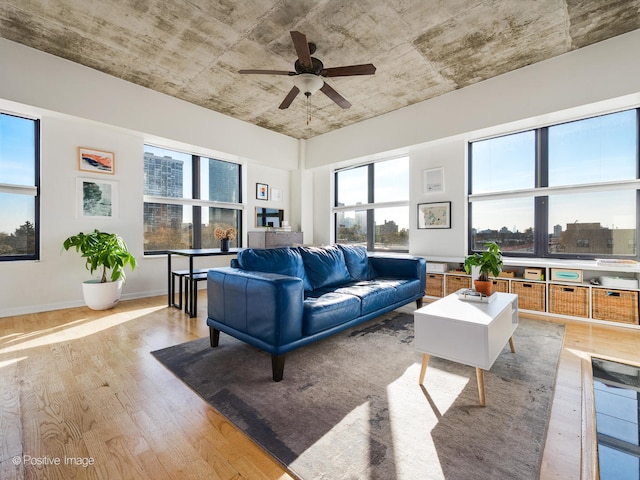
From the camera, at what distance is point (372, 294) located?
303 cm

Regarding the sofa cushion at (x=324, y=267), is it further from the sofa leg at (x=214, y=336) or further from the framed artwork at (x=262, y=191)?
the framed artwork at (x=262, y=191)

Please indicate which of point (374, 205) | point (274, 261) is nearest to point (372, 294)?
point (274, 261)

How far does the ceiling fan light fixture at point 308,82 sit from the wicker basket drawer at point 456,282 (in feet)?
11.1

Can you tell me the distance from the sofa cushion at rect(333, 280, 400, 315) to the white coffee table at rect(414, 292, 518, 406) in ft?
2.52

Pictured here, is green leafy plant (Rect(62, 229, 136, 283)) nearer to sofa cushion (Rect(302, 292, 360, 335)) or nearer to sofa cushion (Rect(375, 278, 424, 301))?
sofa cushion (Rect(302, 292, 360, 335))

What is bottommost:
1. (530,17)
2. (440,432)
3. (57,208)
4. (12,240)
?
(440,432)

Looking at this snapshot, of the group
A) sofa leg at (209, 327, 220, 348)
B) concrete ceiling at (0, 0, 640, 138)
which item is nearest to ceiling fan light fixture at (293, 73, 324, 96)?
concrete ceiling at (0, 0, 640, 138)

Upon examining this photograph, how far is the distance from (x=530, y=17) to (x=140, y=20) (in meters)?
3.98

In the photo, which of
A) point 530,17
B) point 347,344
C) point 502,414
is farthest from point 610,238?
point 347,344

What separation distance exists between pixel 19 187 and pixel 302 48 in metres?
4.00

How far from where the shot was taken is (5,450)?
1.43 meters

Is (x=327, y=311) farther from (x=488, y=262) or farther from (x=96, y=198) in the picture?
(x=96, y=198)

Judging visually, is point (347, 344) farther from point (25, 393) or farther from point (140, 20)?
point (140, 20)

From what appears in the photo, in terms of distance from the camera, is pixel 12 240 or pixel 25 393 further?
pixel 12 240
